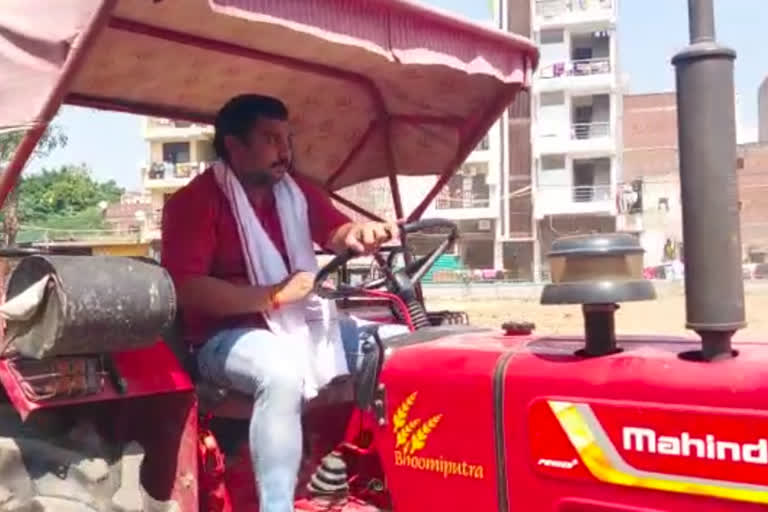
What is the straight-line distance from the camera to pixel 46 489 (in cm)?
313

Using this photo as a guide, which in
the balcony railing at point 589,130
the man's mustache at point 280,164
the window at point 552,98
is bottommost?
the man's mustache at point 280,164

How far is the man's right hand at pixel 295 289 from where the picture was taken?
3508mm

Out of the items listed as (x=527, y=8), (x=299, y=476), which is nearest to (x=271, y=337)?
(x=299, y=476)

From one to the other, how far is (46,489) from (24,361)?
1.24ft

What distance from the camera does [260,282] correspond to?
367cm

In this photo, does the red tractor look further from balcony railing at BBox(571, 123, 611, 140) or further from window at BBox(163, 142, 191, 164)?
window at BBox(163, 142, 191, 164)

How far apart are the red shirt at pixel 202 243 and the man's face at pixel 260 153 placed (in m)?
0.12

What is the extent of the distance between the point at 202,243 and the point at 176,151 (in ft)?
162

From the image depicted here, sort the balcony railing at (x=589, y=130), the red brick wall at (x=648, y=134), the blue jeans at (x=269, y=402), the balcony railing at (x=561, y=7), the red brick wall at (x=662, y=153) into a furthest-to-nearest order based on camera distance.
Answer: the red brick wall at (x=648, y=134)
the red brick wall at (x=662, y=153)
the balcony railing at (x=561, y=7)
the balcony railing at (x=589, y=130)
the blue jeans at (x=269, y=402)

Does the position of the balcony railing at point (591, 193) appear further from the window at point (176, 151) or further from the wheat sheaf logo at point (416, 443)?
the wheat sheaf logo at point (416, 443)

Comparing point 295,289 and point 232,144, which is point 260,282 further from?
point 232,144

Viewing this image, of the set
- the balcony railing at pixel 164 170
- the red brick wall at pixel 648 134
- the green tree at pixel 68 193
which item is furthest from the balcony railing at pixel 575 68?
the green tree at pixel 68 193

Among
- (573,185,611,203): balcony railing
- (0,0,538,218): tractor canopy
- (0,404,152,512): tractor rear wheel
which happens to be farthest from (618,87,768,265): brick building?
(0,404,152,512): tractor rear wheel

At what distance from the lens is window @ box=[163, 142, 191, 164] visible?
51.3 m
